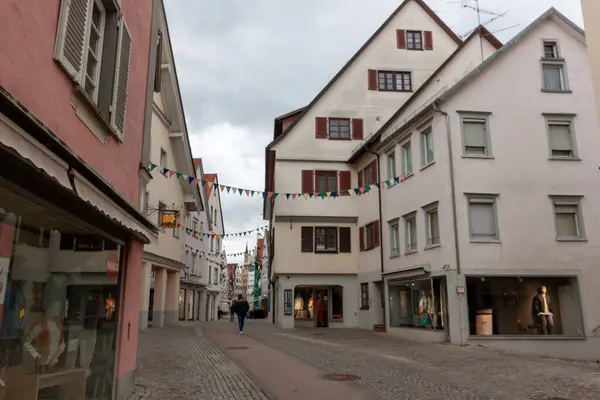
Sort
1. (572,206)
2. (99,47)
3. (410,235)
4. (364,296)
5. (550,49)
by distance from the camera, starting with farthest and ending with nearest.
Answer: (364,296), (410,235), (550,49), (572,206), (99,47)

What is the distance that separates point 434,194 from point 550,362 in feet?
25.3

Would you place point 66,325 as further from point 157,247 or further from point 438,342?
point 157,247

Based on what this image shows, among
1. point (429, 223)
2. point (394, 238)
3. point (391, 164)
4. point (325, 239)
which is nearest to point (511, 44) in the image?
point (391, 164)

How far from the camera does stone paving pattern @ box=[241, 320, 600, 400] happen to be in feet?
29.1

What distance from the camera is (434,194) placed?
1981 centimetres

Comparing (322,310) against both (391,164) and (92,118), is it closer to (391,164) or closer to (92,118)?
(391,164)

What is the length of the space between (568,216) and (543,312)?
3734 mm

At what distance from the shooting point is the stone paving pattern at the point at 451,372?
8.87m

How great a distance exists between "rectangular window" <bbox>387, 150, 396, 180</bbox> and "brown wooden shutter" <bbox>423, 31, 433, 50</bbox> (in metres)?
8.77

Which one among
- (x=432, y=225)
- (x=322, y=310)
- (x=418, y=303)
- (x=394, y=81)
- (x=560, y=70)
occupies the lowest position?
(x=322, y=310)

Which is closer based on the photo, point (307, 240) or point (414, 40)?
point (307, 240)

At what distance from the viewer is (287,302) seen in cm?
2820

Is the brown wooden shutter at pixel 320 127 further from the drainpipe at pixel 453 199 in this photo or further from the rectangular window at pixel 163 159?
the drainpipe at pixel 453 199

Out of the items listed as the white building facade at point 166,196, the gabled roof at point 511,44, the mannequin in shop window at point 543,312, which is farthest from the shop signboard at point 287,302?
the gabled roof at point 511,44
